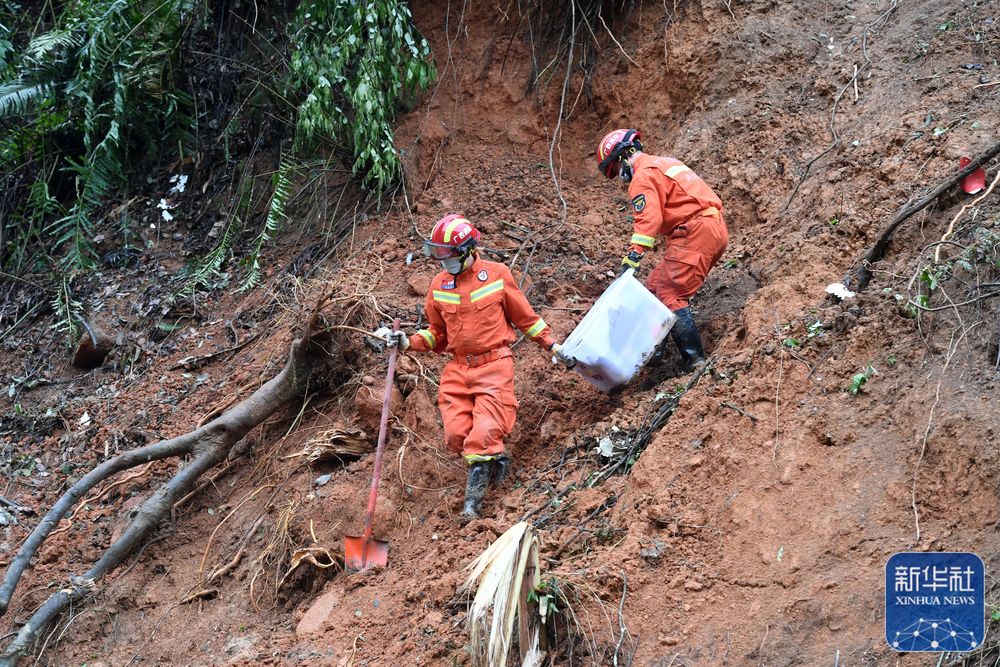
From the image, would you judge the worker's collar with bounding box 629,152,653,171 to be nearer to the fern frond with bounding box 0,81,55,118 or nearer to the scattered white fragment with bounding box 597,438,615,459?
the scattered white fragment with bounding box 597,438,615,459

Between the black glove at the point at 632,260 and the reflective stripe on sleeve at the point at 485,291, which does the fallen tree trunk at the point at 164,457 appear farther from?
the black glove at the point at 632,260

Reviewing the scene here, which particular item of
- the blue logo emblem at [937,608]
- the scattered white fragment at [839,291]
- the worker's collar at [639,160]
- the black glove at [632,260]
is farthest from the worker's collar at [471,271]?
the blue logo emblem at [937,608]

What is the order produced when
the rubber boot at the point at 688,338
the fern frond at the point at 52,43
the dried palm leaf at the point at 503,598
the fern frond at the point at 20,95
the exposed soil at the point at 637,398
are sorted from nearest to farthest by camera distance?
1. the dried palm leaf at the point at 503,598
2. the exposed soil at the point at 637,398
3. the rubber boot at the point at 688,338
4. the fern frond at the point at 52,43
5. the fern frond at the point at 20,95

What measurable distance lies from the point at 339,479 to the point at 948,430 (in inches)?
147

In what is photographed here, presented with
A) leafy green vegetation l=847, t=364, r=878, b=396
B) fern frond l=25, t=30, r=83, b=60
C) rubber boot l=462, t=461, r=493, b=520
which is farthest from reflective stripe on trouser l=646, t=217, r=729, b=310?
fern frond l=25, t=30, r=83, b=60

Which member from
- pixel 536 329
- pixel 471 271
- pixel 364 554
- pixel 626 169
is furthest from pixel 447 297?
pixel 364 554

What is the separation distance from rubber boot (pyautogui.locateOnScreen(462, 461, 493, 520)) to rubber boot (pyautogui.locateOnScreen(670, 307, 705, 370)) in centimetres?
144

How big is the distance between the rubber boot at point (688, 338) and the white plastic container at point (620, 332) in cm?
15

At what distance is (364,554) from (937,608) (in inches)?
142

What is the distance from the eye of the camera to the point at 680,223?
6504 millimetres

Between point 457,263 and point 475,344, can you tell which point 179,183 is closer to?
point 457,263

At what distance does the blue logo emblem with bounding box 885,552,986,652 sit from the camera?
329 centimetres

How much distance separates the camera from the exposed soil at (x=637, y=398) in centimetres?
477

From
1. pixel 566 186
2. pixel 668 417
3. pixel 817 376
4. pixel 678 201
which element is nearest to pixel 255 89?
pixel 566 186
